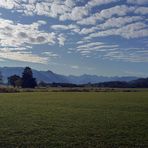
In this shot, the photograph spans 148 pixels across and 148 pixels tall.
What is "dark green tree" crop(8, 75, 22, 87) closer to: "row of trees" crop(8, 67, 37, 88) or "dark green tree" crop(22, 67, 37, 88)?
"row of trees" crop(8, 67, 37, 88)

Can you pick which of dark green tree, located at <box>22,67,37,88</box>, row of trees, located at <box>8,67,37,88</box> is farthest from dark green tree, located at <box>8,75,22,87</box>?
dark green tree, located at <box>22,67,37,88</box>

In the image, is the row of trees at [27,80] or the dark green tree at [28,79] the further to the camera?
the dark green tree at [28,79]

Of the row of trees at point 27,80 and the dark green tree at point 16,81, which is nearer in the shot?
the row of trees at point 27,80

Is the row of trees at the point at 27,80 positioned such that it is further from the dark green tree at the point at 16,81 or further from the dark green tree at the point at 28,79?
the dark green tree at the point at 16,81

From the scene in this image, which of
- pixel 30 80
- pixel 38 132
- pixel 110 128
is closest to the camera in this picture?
pixel 38 132

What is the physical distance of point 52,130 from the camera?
792 inches

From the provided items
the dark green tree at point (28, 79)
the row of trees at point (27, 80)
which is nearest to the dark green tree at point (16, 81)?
the row of trees at point (27, 80)

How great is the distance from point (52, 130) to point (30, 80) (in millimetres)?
142442

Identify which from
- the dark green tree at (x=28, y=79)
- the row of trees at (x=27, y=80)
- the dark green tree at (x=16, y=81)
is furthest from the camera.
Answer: the dark green tree at (x=16, y=81)

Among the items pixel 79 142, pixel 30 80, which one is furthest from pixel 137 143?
pixel 30 80

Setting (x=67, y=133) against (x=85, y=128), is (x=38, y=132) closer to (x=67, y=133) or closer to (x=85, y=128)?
(x=67, y=133)

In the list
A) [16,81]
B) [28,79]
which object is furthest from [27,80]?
[16,81]

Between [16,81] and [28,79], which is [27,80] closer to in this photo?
[28,79]

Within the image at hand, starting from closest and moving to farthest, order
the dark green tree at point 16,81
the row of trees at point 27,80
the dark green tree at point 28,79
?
the row of trees at point 27,80
the dark green tree at point 28,79
the dark green tree at point 16,81
